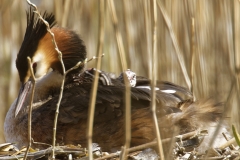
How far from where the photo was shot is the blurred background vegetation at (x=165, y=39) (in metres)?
4.12

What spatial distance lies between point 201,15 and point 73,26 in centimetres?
145

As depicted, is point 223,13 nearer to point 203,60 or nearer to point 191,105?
point 203,60

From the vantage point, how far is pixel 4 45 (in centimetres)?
548

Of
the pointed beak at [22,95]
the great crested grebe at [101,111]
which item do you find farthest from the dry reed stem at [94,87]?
the pointed beak at [22,95]

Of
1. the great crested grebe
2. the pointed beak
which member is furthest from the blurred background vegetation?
the pointed beak

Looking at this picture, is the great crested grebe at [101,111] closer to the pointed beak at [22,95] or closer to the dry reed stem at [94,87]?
the pointed beak at [22,95]

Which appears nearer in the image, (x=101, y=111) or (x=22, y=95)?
(x=101, y=111)

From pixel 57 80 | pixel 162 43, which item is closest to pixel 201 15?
pixel 162 43

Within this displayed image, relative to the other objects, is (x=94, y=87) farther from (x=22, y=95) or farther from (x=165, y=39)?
(x=165, y=39)

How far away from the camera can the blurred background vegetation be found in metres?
4.12

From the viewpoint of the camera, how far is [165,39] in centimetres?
474

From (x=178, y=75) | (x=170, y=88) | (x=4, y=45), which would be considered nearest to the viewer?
(x=170, y=88)

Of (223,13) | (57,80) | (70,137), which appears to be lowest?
(70,137)

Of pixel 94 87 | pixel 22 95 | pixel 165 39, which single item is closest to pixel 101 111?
pixel 22 95
